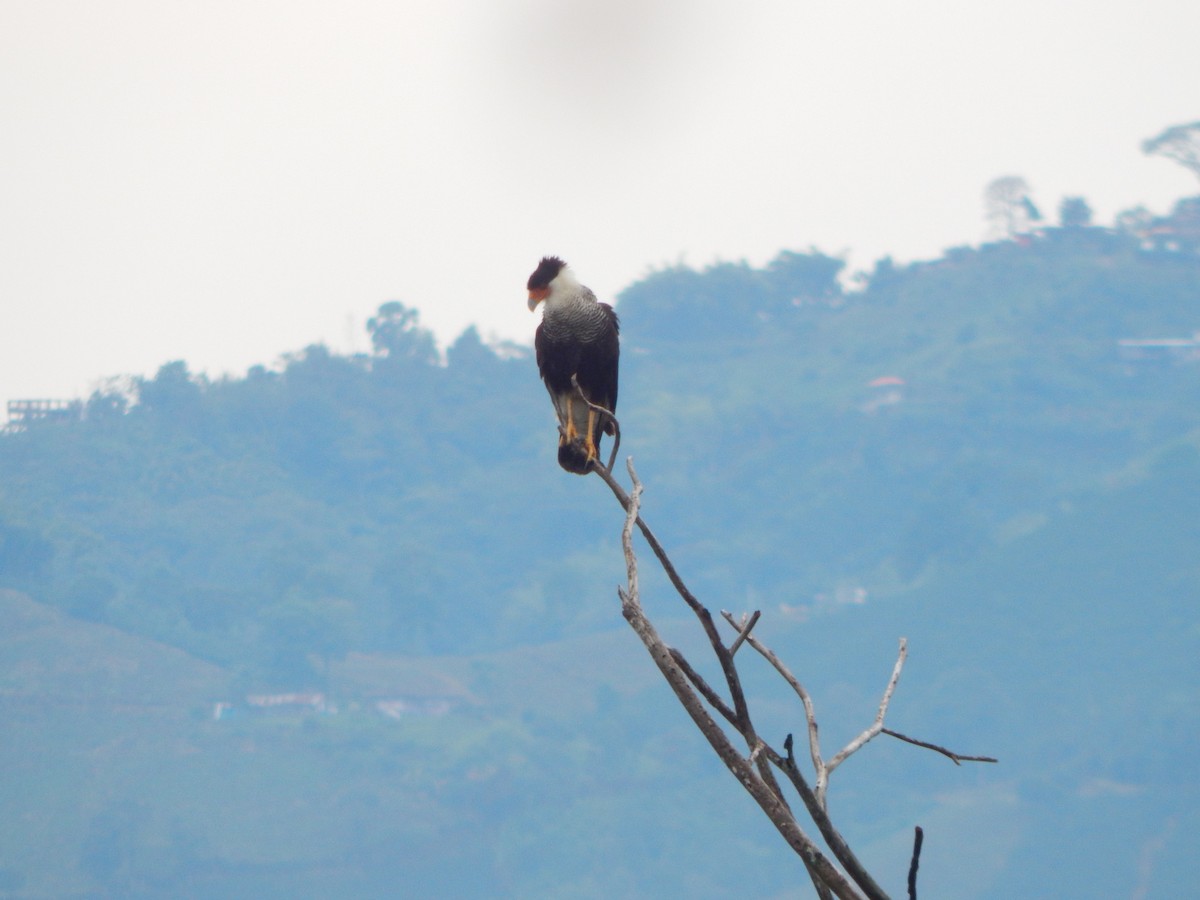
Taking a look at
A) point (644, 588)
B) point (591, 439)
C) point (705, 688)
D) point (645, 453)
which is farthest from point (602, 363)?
point (645, 453)

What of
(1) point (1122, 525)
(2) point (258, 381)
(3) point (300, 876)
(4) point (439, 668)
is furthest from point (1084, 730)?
(2) point (258, 381)

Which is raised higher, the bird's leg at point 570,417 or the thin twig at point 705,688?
the bird's leg at point 570,417

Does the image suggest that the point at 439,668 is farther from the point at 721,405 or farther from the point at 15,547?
the point at 721,405

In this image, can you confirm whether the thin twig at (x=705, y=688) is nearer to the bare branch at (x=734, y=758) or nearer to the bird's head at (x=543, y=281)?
the bare branch at (x=734, y=758)

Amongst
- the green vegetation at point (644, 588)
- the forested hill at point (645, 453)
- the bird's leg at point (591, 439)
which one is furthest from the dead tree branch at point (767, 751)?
the forested hill at point (645, 453)

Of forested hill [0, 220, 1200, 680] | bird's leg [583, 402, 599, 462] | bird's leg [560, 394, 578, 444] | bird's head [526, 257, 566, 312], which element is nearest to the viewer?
bird's leg [583, 402, 599, 462]

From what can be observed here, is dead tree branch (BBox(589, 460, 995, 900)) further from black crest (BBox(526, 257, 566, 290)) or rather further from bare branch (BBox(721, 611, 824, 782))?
black crest (BBox(526, 257, 566, 290))

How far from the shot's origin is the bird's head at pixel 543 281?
5195 mm

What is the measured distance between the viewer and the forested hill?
6600 cm

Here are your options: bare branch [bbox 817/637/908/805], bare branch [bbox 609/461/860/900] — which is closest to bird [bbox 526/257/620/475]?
bare branch [bbox 609/461/860/900]

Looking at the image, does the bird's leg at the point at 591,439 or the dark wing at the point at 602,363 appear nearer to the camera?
the bird's leg at the point at 591,439

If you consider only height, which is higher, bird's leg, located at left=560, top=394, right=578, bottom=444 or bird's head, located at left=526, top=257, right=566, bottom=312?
bird's head, located at left=526, top=257, right=566, bottom=312

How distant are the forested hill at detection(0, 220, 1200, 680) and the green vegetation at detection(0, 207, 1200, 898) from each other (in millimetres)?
246

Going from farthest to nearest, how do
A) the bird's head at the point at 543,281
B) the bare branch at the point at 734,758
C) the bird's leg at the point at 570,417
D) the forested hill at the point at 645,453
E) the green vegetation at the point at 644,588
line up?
the forested hill at the point at 645,453 → the green vegetation at the point at 644,588 → the bird's head at the point at 543,281 → the bird's leg at the point at 570,417 → the bare branch at the point at 734,758
